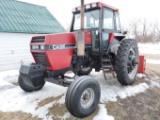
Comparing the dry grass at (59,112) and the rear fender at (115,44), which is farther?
the rear fender at (115,44)

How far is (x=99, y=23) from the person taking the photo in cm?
478

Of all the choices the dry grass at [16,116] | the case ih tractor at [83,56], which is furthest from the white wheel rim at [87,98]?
the dry grass at [16,116]

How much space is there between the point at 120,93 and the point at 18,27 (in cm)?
674

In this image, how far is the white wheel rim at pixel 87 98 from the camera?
3699 mm

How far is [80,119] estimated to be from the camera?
141 inches

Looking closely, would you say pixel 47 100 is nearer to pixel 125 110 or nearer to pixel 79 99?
pixel 79 99

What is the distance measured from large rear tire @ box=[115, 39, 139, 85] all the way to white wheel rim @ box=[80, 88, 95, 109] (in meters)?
1.32

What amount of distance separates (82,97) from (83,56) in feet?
4.41

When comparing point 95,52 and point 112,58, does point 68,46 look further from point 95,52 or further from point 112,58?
point 112,58

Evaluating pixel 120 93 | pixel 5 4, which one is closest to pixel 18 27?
pixel 5 4

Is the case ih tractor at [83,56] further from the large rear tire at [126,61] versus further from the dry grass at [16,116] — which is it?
the dry grass at [16,116]

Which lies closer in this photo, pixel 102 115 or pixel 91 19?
pixel 102 115

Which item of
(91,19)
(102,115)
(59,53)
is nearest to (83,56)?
(59,53)

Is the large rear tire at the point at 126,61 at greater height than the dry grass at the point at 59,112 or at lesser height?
greater
